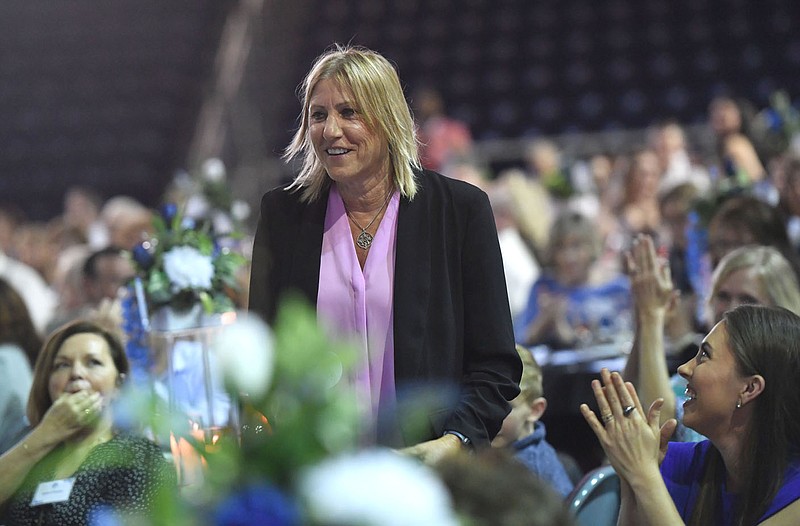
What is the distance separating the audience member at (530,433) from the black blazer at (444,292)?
3.13 feet

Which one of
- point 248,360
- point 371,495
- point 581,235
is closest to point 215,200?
point 581,235

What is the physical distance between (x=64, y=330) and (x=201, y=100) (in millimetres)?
8290

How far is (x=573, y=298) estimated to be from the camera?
17.3 ft

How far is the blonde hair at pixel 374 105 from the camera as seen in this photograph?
85.7 inches

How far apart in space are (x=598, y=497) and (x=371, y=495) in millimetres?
1881

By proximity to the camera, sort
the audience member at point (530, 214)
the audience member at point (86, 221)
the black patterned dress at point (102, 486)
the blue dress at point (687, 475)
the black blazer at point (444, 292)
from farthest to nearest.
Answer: the audience member at point (86, 221), the audience member at point (530, 214), the black patterned dress at point (102, 486), the blue dress at point (687, 475), the black blazer at point (444, 292)

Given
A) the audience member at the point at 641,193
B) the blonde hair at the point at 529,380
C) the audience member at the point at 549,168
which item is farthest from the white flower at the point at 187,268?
the audience member at the point at 549,168

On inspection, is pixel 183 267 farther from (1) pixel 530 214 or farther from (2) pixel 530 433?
(1) pixel 530 214

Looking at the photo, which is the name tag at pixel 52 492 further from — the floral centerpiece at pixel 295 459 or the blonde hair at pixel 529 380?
the floral centerpiece at pixel 295 459

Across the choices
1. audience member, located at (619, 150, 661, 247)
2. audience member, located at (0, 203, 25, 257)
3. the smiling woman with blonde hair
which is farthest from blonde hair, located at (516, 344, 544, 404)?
audience member, located at (0, 203, 25, 257)

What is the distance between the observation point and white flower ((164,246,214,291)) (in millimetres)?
3717

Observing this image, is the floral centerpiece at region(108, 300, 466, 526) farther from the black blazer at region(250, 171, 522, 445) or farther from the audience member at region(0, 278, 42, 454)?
the audience member at region(0, 278, 42, 454)

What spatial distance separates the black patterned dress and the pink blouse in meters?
0.71

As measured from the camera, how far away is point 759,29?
10.1 m
